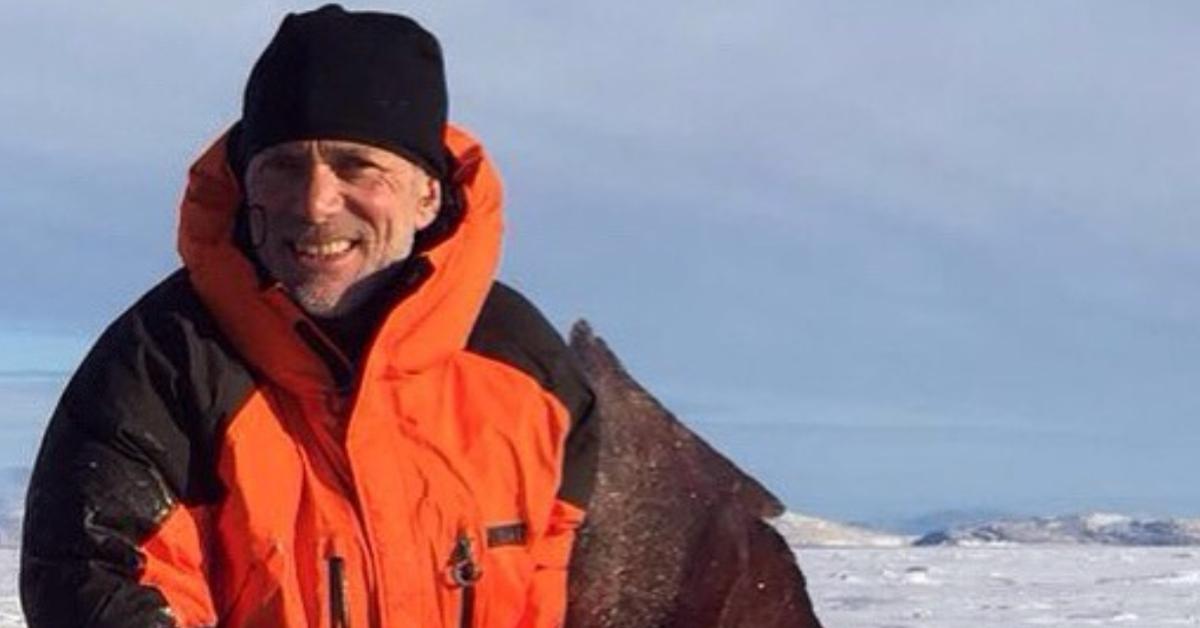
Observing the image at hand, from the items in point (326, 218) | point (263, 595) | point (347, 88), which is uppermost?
point (347, 88)

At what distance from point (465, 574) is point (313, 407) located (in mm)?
256

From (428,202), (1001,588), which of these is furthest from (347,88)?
(1001,588)

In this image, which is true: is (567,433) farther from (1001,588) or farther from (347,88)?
(1001,588)

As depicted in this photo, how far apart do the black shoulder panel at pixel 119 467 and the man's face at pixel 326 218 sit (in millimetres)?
129

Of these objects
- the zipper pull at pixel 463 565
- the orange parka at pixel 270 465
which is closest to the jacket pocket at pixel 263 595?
the orange parka at pixel 270 465

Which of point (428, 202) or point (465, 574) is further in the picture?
point (428, 202)

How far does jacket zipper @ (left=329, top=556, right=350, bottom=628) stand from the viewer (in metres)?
3.10

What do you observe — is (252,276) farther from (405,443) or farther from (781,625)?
(781,625)

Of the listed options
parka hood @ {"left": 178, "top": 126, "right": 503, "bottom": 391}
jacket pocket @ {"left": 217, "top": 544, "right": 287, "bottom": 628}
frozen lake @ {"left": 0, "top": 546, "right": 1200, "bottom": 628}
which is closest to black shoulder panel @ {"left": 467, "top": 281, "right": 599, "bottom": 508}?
parka hood @ {"left": 178, "top": 126, "right": 503, "bottom": 391}

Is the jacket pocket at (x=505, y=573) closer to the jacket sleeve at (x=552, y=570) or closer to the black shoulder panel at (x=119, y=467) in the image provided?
the jacket sleeve at (x=552, y=570)

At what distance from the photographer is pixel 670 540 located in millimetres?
3400

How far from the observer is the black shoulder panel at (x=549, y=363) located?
334cm

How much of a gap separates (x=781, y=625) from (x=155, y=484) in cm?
82

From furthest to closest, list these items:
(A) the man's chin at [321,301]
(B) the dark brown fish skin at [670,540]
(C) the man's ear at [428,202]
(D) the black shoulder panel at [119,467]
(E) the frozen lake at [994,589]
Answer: (E) the frozen lake at [994,589], (B) the dark brown fish skin at [670,540], (C) the man's ear at [428,202], (A) the man's chin at [321,301], (D) the black shoulder panel at [119,467]
